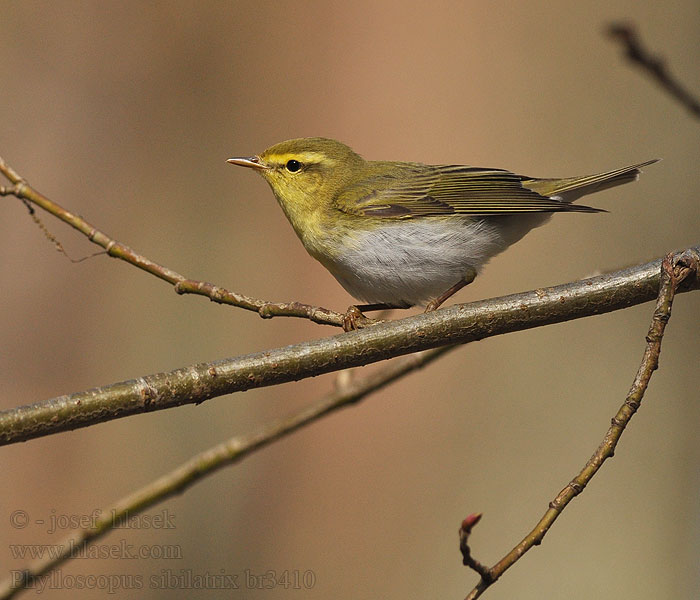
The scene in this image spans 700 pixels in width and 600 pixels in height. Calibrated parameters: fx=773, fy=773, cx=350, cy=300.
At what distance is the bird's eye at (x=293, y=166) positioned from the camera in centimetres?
394

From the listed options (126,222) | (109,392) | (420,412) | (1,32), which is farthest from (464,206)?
(1,32)

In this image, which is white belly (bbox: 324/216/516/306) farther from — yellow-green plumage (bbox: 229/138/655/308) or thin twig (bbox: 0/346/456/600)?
thin twig (bbox: 0/346/456/600)

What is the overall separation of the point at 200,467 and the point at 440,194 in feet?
6.05

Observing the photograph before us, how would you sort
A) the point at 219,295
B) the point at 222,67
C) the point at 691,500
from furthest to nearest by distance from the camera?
the point at 222,67, the point at 691,500, the point at 219,295

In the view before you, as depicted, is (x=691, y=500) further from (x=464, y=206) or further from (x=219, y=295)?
(x=219, y=295)

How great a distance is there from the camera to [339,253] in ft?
11.5

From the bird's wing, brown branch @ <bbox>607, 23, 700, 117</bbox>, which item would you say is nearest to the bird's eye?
the bird's wing

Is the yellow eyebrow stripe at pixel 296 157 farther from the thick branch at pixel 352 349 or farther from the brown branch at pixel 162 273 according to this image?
the thick branch at pixel 352 349

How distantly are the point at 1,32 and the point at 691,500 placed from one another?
7421 mm

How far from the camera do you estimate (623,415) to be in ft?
6.47

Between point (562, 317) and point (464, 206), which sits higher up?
point (464, 206)
